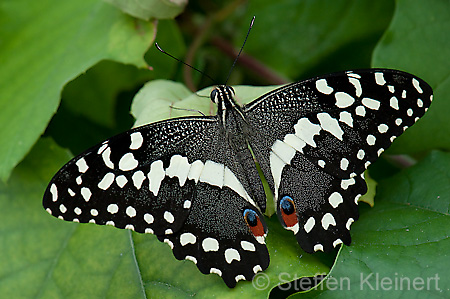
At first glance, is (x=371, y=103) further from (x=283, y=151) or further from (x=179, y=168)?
(x=179, y=168)

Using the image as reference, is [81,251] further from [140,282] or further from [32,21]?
[32,21]

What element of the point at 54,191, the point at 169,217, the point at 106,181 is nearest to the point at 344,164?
the point at 169,217

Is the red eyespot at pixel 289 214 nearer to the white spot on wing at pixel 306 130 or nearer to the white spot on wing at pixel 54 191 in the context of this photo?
the white spot on wing at pixel 306 130

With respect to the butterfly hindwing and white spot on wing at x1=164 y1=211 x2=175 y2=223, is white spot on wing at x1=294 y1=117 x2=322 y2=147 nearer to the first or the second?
the butterfly hindwing

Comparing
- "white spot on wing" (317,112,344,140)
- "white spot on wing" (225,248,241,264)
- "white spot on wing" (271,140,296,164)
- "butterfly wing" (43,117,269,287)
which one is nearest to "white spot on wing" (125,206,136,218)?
"butterfly wing" (43,117,269,287)

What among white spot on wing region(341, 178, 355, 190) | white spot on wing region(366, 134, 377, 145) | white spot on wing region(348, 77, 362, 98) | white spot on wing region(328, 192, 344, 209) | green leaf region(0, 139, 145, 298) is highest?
white spot on wing region(348, 77, 362, 98)

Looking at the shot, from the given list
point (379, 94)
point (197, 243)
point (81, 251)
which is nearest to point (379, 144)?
point (379, 94)

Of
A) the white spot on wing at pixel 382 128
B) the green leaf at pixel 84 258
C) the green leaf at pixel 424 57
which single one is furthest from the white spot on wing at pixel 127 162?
the green leaf at pixel 424 57
